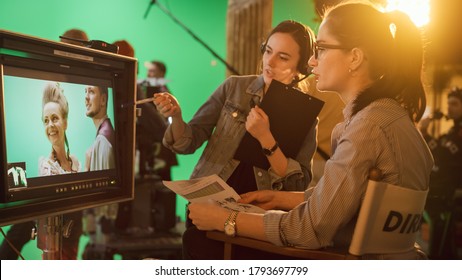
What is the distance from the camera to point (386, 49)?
49.6 inches

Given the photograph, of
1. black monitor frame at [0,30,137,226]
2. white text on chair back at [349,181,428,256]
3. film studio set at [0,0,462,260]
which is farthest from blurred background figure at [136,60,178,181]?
white text on chair back at [349,181,428,256]

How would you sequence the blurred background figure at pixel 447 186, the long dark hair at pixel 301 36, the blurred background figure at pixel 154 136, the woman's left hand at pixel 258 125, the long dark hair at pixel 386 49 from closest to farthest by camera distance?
the long dark hair at pixel 386 49, the woman's left hand at pixel 258 125, the long dark hair at pixel 301 36, the blurred background figure at pixel 154 136, the blurred background figure at pixel 447 186

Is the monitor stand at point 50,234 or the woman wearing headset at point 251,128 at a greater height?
the woman wearing headset at point 251,128

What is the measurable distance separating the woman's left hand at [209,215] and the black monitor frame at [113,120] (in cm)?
25

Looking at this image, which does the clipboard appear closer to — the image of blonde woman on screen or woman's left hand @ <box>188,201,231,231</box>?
woman's left hand @ <box>188,201,231,231</box>

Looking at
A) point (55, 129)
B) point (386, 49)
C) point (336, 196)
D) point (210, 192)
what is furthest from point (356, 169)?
point (55, 129)

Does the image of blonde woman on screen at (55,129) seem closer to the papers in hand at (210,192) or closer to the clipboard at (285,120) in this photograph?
the papers in hand at (210,192)

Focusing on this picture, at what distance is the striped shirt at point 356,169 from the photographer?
46.1 inches

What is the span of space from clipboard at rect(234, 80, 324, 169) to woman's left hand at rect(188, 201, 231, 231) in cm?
49

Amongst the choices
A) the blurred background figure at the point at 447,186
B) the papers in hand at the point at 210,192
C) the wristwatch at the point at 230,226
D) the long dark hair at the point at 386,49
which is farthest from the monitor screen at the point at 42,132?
the blurred background figure at the point at 447,186

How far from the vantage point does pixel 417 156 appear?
1217 millimetres

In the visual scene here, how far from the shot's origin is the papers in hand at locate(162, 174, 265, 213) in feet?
4.63

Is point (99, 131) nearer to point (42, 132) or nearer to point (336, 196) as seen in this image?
point (42, 132)

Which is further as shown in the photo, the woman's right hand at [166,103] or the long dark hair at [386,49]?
the woman's right hand at [166,103]
